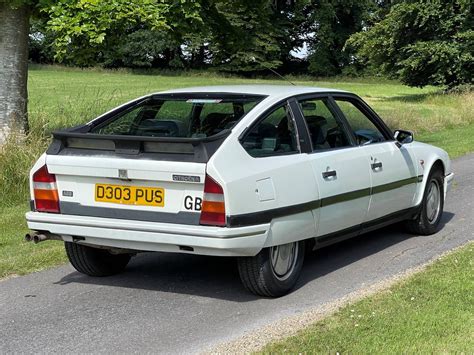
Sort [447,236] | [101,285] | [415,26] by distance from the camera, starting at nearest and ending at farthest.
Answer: [101,285] < [447,236] < [415,26]

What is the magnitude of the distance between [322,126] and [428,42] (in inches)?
1324

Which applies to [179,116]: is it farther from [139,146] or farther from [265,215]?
[265,215]

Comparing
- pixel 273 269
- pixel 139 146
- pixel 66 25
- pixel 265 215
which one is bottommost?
pixel 273 269

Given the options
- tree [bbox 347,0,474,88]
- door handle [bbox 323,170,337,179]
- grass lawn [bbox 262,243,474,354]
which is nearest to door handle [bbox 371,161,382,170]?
door handle [bbox 323,170,337,179]

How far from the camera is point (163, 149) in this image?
513cm

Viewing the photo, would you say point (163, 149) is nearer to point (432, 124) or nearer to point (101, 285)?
point (101, 285)

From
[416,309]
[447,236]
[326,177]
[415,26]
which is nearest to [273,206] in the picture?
[326,177]

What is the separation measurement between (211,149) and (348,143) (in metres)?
1.83

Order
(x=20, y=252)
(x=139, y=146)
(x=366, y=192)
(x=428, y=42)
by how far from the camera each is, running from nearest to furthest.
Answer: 1. (x=139, y=146)
2. (x=366, y=192)
3. (x=20, y=252)
4. (x=428, y=42)

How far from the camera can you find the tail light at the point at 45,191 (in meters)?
5.51

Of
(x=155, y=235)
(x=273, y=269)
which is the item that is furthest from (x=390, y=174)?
(x=155, y=235)

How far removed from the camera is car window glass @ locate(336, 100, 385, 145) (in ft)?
21.8

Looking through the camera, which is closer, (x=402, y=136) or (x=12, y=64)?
(x=402, y=136)

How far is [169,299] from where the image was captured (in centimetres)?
557
